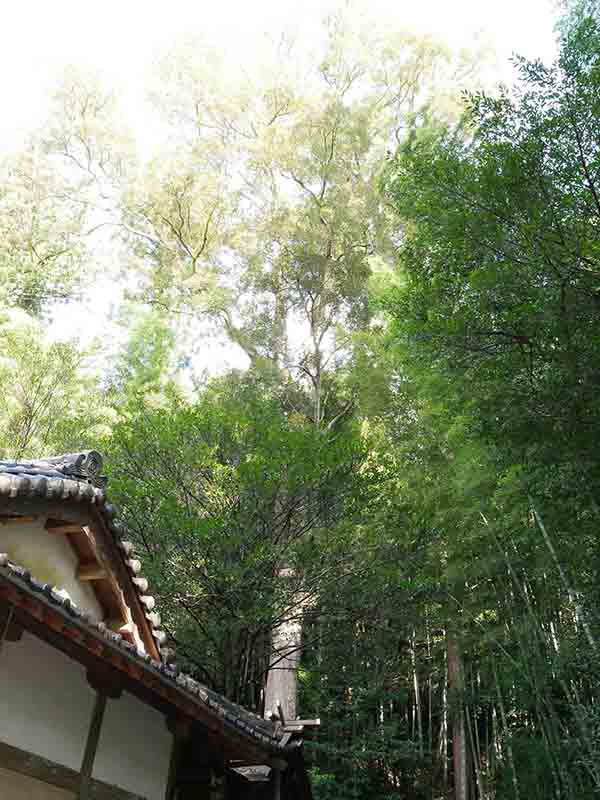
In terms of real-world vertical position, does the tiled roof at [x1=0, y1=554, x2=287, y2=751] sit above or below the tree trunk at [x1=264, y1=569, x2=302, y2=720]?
below

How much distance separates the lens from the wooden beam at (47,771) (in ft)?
11.2

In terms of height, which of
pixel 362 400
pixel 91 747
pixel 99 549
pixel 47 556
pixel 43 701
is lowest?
pixel 91 747

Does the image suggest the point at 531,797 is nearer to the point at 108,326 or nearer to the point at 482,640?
the point at 482,640

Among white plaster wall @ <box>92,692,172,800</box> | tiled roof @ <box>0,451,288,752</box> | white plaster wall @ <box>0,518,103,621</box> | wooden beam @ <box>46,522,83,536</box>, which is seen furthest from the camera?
wooden beam @ <box>46,522,83,536</box>

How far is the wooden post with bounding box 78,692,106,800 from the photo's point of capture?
3.79 meters

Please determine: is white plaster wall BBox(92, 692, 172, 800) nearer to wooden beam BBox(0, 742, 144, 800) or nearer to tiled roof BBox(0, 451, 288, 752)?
wooden beam BBox(0, 742, 144, 800)

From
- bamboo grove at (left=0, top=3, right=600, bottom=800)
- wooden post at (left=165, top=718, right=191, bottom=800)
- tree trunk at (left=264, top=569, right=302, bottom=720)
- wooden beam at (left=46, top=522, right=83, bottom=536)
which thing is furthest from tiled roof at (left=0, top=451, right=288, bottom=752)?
tree trunk at (left=264, top=569, right=302, bottom=720)

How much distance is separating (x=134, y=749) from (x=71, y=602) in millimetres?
1411

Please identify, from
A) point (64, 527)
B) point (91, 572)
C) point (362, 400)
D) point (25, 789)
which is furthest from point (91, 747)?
point (362, 400)

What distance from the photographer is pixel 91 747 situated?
155 inches

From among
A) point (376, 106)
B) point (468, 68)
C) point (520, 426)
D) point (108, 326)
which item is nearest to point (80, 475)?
point (520, 426)

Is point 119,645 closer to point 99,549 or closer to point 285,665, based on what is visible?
point 99,549

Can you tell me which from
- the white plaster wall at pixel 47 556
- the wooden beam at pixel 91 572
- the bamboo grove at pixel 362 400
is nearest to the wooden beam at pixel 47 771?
the white plaster wall at pixel 47 556

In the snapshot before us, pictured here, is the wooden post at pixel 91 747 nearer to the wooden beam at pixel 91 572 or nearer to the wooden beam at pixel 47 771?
the wooden beam at pixel 47 771
